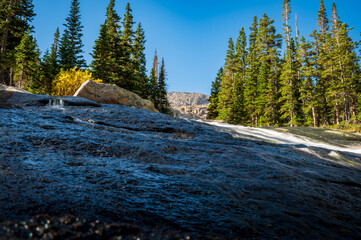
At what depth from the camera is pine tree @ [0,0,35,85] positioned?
20531 millimetres

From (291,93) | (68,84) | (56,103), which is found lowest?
(56,103)

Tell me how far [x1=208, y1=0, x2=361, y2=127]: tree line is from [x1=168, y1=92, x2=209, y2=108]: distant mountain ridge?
105525mm

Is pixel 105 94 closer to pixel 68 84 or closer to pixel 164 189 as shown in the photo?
pixel 68 84

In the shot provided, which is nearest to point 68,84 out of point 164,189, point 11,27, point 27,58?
point 27,58

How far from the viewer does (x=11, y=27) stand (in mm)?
22250

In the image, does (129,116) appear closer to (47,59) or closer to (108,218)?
(108,218)

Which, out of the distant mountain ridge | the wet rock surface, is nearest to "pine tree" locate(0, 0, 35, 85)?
the wet rock surface

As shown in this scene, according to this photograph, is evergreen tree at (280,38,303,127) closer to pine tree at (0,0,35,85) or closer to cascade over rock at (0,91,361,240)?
cascade over rock at (0,91,361,240)

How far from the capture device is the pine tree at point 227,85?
2698cm

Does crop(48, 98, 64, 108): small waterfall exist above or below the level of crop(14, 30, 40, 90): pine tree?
below

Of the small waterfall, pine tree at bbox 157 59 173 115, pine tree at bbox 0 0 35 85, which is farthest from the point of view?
pine tree at bbox 157 59 173 115

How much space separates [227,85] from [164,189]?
2983 centimetres

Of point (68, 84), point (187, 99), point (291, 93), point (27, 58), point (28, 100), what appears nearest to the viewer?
point (28, 100)

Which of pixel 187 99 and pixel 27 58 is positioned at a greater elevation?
pixel 187 99
